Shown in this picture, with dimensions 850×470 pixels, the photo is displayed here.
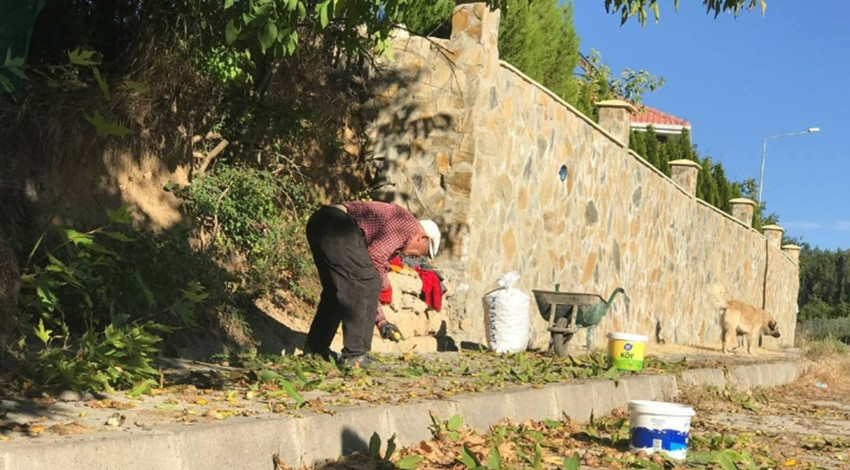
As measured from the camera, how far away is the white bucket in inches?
257

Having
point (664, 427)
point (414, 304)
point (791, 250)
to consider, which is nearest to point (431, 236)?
point (664, 427)

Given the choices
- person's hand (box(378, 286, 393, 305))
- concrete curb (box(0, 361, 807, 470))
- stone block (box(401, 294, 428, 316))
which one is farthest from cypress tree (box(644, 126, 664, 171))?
concrete curb (box(0, 361, 807, 470))

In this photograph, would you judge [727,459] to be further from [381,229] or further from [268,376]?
[381,229]

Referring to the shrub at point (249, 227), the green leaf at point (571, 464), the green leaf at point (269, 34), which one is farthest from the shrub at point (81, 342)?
the shrub at point (249, 227)

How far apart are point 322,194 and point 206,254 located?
275cm

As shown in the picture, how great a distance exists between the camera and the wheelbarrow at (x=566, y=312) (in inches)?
476

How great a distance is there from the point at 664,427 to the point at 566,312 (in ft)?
19.3

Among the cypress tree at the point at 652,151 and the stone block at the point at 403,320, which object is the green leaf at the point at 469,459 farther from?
the cypress tree at the point at 652,151

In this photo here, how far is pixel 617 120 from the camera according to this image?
18859 mm

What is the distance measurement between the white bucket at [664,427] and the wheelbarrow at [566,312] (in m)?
5.36

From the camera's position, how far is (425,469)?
5.68 m

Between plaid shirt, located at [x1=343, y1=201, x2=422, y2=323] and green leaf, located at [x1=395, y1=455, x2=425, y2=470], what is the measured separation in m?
3.17

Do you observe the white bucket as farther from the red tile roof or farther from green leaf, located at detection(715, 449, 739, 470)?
the red tile roof

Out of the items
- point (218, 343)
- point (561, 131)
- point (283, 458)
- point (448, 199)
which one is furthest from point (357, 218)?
point (561, 131)
